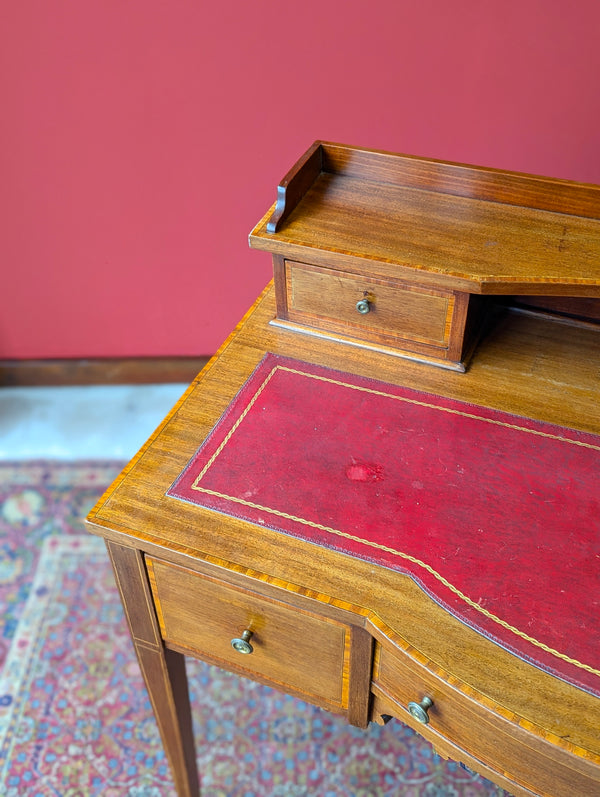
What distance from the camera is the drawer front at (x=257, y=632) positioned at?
4.03 feet

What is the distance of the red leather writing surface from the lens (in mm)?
1099

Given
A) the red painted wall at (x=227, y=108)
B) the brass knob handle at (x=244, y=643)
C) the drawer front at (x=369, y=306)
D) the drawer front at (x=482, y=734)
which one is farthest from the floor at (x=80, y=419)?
the drawer front at (x=482, y=734)

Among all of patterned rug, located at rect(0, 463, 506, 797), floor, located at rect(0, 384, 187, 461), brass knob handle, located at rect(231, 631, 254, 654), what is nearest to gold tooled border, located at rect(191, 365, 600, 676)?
brass knob handle, located at rect(231, 631, 254, 654)

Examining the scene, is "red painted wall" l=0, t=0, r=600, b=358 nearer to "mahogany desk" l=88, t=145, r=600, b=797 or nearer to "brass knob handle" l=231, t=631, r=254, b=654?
"mahogany desk" l=88, t=145, r=600, b=797

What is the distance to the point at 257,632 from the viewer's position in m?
1.29

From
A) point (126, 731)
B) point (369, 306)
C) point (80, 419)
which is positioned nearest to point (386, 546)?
point (369, 306)

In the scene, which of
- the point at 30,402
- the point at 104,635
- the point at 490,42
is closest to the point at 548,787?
the point at 104,635

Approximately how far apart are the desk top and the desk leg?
0.33 ft

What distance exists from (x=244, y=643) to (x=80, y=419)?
165cm

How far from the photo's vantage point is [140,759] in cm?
196

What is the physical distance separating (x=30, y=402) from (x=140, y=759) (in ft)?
4.45

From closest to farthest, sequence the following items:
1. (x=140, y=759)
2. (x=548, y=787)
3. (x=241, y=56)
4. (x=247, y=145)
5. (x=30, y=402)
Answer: (x=548, y=787)
(x=140, y=759)
(x=241, y=56)
(x=247, y=145)
(x=30, y=402)

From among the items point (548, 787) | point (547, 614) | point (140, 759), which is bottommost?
point (140, 759)

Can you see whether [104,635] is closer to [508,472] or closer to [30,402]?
[30,402]
